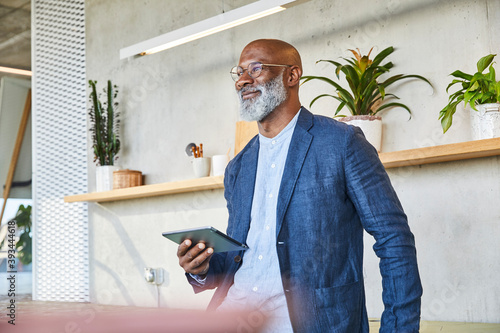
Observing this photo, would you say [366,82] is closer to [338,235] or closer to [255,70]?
[255,70]

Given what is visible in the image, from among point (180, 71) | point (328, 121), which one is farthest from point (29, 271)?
point (328, 121)

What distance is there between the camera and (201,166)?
390cm

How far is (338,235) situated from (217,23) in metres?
1.92

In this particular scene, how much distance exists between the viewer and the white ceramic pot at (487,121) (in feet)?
8.71

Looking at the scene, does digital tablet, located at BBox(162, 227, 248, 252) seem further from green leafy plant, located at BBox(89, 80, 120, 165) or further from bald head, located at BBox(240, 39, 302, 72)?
green leafy plant, located at BBox(89, 80, 120, 165)

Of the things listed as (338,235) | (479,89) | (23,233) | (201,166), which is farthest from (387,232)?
(23,233)

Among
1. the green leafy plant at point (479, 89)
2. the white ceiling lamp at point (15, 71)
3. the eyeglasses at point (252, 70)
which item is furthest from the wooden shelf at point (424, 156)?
the white ceiling lamp at point (15, 71)

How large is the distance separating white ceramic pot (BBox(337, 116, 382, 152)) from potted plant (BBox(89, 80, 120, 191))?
2.14 meters

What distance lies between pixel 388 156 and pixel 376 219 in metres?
1.59

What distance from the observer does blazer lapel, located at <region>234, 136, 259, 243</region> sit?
5.04 ft

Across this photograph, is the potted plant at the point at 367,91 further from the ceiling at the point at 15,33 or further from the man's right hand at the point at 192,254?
the ceiling at the point at 15,33

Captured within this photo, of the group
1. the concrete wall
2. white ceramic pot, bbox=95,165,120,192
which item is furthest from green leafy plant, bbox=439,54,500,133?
white ceramic pot, bbox=95,165,120,192

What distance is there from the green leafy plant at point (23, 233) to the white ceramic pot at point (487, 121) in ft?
13.0

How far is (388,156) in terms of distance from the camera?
292 centimetres
